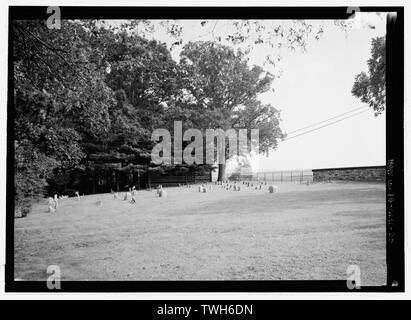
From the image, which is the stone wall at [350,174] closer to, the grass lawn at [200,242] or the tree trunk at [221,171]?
the grass lawn at [200,242]

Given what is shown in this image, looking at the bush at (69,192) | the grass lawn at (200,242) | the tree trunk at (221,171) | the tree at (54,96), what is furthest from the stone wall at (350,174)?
the bush at (69,192)

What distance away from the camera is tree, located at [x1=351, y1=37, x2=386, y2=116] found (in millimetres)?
4082

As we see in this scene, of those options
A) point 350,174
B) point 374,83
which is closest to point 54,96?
point 374,83

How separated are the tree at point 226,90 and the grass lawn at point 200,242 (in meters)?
1.44

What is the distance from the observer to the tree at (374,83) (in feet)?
13.4

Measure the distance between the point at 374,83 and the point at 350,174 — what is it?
27.4 feet

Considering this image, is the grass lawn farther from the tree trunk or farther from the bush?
the tree trunk

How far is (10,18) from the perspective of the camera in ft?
10.8

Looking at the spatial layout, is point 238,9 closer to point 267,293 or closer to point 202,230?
point 267,293

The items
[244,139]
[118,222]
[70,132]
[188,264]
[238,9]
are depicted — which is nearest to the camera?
[238,9]

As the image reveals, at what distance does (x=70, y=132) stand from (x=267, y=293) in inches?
154

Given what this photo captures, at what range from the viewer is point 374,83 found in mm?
4875
